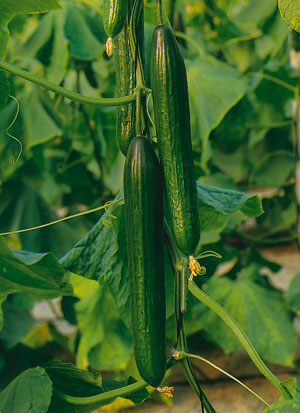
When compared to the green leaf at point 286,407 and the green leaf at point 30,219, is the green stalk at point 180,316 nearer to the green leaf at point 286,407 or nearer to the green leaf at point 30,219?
the green leaf at point 286,407

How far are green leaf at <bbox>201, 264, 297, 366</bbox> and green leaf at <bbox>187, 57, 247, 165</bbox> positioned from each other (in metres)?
0.35

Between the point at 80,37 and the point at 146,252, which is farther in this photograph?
the point at 80,37

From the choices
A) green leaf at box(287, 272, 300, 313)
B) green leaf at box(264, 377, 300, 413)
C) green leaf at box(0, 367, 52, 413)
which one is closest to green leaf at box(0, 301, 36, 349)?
green leaf at box(0, 367, 52, 413)

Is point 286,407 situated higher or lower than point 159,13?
lower

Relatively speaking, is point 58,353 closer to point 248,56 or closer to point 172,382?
point 172,382

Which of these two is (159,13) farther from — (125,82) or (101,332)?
(101,332)

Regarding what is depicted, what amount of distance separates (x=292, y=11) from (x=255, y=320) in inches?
39.3

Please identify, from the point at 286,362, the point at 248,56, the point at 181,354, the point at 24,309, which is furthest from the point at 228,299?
the point at 248,56

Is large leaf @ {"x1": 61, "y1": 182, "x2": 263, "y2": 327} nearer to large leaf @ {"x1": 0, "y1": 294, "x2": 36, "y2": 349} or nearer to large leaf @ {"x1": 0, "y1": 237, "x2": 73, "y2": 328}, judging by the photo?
large leaf @ {"x1": 0, "y1": 237, "x2": 73, "y2": 328}

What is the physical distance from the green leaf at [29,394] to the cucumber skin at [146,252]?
0.23 metres

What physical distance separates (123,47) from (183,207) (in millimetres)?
239

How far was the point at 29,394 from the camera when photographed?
0.94 m

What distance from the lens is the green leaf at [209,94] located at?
149 centimetres

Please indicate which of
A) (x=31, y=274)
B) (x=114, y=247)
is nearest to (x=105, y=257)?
(x=114, y=247)
